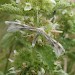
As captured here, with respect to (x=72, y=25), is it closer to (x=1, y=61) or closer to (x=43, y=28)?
(x=43, y=28)

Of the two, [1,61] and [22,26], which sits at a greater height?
[22,26]

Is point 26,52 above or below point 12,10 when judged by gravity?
below

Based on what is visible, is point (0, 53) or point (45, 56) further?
point (0, 53)

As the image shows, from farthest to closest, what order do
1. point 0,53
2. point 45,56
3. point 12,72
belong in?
point 0,53
point 12,72
point 45,56

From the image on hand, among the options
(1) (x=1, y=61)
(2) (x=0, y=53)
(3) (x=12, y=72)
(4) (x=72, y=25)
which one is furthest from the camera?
(2) (x=0, y=53)

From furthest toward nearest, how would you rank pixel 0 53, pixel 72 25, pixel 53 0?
pixel 0 53 → pixel 72 25 → pixel 53 0

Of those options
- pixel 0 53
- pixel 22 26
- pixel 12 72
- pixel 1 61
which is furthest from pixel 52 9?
pixel 0 53

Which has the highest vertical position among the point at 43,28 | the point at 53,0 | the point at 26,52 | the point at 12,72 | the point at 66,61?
the point at 53,0

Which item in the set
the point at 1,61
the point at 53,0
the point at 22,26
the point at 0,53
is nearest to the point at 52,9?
the point at 53,0

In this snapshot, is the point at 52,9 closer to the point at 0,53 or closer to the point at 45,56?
the point at 45,56
